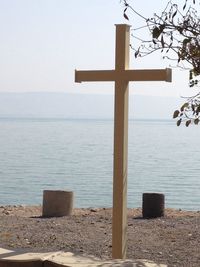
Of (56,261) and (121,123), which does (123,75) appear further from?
(56,261)

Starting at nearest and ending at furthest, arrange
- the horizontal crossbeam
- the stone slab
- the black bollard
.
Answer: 1. the stone slab
2. the horizontal crossbeam
3. the black bollard

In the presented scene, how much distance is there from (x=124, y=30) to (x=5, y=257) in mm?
2833

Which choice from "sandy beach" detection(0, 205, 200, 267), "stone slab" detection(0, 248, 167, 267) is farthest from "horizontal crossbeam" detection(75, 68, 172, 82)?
"stone slab" detection(0, 248, 167, 267)

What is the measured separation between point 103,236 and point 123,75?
3803 millimetres

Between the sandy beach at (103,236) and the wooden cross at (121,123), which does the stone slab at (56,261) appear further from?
the sandy beach at (103,236)

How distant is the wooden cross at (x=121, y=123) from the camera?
7.07m

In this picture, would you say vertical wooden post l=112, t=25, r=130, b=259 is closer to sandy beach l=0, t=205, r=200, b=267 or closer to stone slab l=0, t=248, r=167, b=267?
sandy beach l=0, t=205, r=200, b=267

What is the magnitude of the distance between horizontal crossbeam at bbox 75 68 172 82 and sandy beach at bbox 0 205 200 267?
2.08 metres

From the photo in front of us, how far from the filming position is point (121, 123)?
23.5 ft

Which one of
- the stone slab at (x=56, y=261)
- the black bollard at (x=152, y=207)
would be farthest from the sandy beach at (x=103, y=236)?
the stone slab at (x=56, y=261)

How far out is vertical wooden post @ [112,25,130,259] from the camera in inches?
279

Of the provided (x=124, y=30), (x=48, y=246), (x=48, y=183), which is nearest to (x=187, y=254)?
(x=48, y=246)

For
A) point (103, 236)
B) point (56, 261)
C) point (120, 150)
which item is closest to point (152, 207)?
point (103, 236)

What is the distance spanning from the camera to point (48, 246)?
9641 mm
